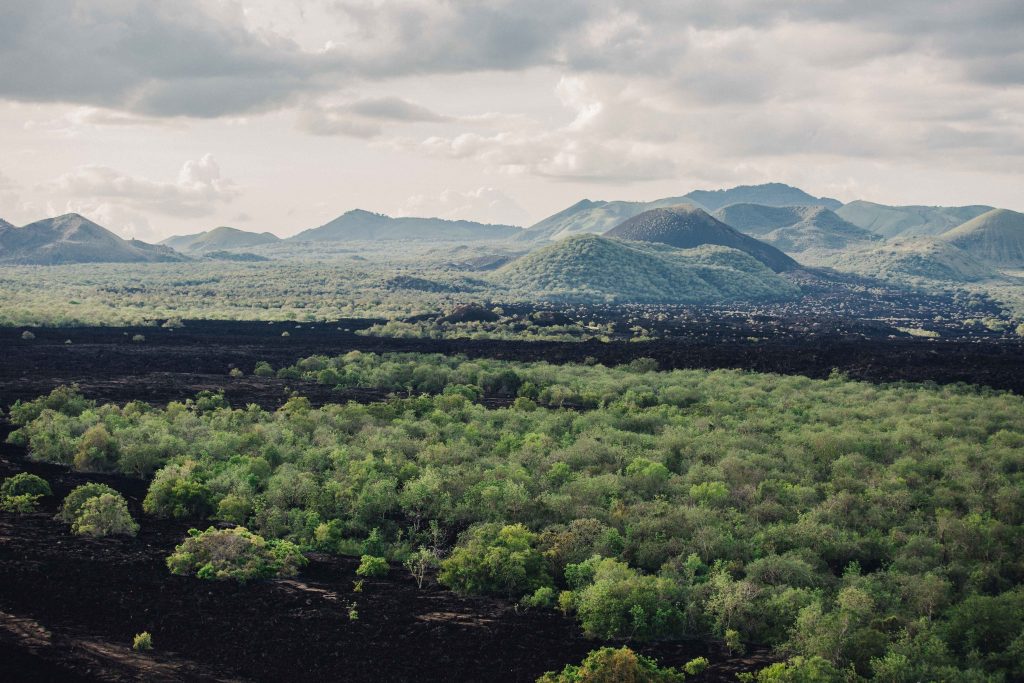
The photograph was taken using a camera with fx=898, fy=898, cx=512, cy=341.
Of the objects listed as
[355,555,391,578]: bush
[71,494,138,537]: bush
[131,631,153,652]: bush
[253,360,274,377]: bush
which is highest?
[253,360,274,377]: bush

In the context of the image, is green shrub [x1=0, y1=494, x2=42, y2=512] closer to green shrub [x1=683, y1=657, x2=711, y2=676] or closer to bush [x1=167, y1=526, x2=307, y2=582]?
bush [x1=167, y1=526, x2=307, y2=582]

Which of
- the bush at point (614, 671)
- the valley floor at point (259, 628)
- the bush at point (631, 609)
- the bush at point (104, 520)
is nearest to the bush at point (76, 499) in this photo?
the bush at point (104, 520)

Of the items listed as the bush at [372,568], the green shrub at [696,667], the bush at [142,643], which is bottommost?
the green shrub at [696,667]

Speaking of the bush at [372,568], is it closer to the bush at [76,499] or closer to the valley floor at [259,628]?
the valley floor at [259,628]

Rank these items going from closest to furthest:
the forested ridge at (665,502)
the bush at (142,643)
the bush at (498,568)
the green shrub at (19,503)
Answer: the bush at (142,643)
the forested ridge at (665,502)
the bush at (498,568)
the green shrub at (19,503)

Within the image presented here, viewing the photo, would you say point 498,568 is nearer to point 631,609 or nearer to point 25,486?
point 631,609

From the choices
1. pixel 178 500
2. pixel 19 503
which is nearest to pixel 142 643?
pixel 178 500

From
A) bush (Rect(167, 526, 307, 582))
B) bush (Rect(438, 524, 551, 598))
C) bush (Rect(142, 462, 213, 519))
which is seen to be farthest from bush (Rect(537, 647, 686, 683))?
bush (Rect(142, 462, 213, 519))
